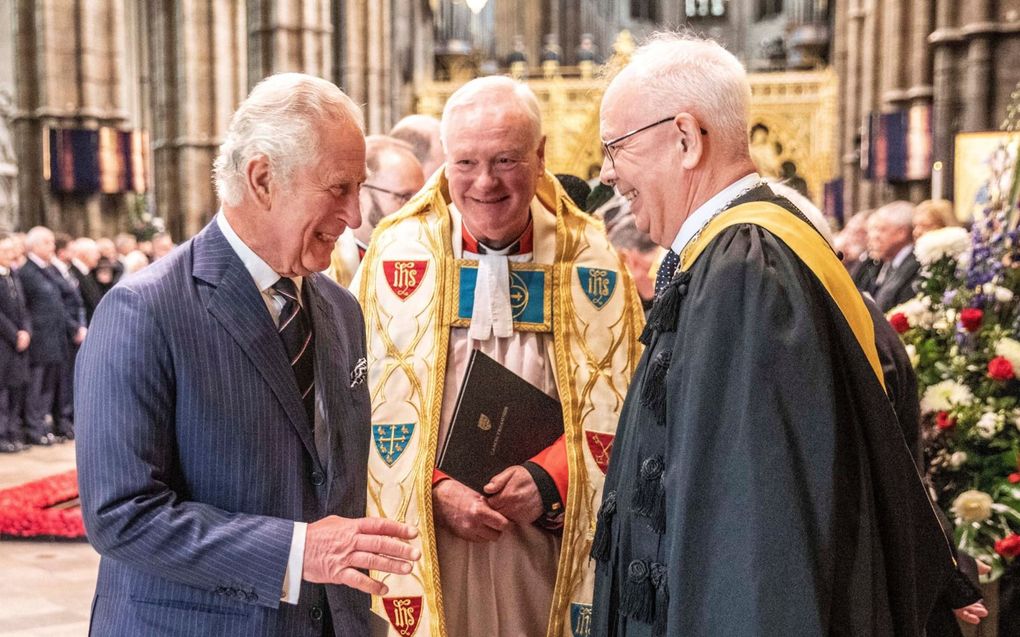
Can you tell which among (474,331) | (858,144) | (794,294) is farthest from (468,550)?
(858,144)

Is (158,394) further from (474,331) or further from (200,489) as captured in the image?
(474,331)

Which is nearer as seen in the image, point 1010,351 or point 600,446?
point 600,446

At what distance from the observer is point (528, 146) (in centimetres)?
280

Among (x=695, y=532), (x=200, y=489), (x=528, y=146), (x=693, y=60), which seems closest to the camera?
(x=695, y=532)

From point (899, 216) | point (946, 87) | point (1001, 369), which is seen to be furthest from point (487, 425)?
point (946, 87)

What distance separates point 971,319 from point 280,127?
103 inches

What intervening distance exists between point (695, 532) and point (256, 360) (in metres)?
0.76

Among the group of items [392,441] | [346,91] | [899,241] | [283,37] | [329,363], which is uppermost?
[283,37]

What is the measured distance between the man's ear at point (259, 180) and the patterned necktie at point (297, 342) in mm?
162

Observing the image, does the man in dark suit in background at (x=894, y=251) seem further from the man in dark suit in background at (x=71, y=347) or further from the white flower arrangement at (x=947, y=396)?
the man in dark suit in background at (x=71, y=347)

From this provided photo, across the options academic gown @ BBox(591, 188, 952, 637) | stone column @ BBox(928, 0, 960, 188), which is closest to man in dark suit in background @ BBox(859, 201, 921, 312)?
stone column @ BBox(928, 0, 960, 188)

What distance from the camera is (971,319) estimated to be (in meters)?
3.73

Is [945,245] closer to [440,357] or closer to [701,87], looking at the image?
[440,357]

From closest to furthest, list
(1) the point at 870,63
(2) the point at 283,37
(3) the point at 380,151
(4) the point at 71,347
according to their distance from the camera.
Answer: (3) the point at 380,151
(4) the point at 71,347
(2) the point at 283,37
(1) the point at 870,63
